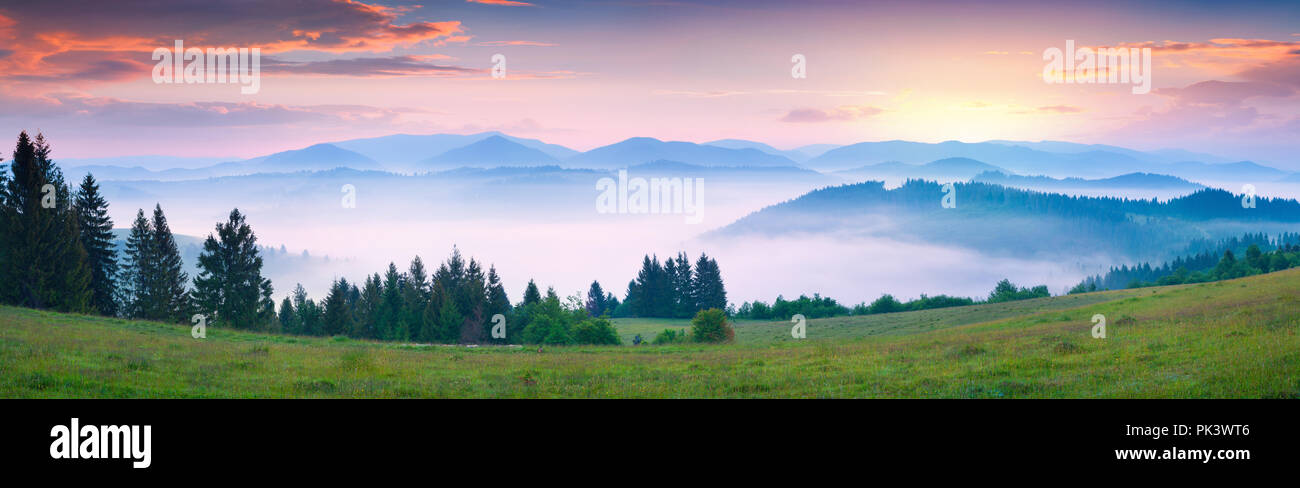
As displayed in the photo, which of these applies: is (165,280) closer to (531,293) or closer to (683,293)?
(531,293)

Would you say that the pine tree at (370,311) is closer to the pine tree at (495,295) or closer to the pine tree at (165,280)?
the pine tree at (495,295)

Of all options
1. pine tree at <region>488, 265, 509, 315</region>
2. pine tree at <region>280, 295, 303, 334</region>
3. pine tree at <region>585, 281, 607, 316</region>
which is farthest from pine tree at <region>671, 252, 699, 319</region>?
pine tree at <region>280, 295, 303, 334</region>

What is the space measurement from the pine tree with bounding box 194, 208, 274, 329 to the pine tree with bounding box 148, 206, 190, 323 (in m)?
1.95

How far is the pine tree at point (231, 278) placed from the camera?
209ft

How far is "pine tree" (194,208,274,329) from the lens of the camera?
2514 inches

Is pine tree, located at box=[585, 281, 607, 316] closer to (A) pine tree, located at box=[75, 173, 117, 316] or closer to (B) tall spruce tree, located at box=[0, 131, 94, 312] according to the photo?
(A) pine tree, located at box=[75, 173, 117, 316]

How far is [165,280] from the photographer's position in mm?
64438

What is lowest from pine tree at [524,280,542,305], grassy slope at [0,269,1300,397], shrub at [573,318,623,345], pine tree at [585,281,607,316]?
pine tree at [585,281,607,316]

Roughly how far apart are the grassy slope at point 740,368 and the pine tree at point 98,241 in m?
36.9

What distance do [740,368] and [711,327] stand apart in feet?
118

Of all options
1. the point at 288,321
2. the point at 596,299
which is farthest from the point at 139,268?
the point at 596,299

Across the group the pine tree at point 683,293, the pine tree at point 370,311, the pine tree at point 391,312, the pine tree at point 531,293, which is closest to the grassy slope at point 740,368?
the pine tree at point 391,312
